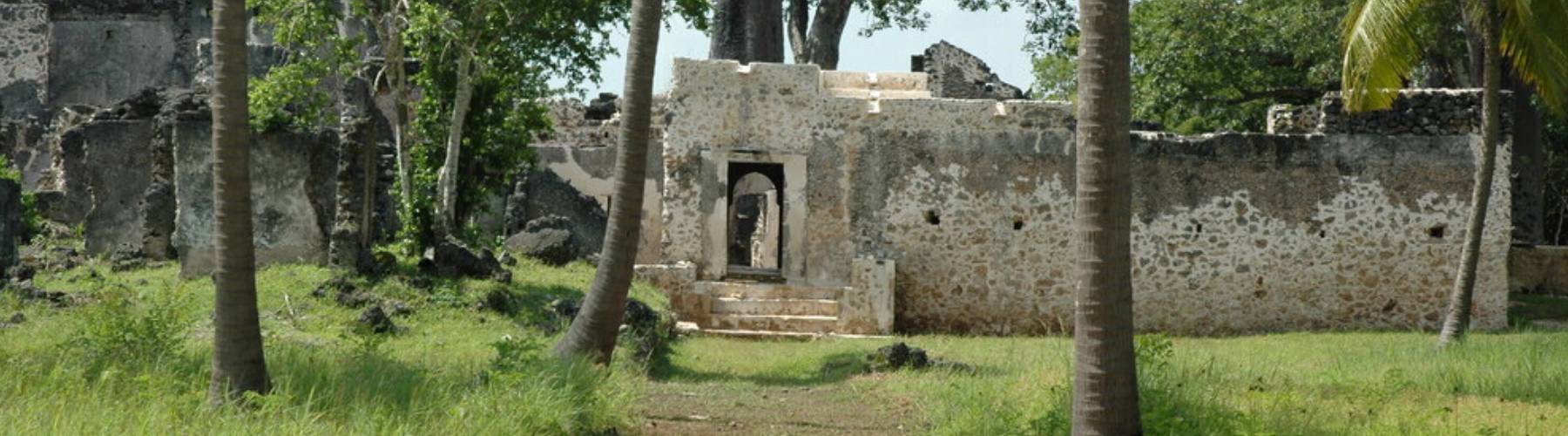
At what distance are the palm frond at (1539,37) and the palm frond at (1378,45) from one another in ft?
2.74

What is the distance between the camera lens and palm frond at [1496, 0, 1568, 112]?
17.1 metres

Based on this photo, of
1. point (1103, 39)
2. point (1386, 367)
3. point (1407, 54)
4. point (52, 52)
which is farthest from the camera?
point (52, 52)

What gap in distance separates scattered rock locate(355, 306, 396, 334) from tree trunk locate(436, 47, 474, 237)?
16.2ft

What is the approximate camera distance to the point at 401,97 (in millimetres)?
20547

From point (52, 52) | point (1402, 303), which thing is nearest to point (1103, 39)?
point (1402, 303)

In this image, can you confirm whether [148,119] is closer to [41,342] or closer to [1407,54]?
[41,342]

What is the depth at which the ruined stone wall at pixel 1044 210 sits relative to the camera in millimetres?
21844

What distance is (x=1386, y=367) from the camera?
48.2ft

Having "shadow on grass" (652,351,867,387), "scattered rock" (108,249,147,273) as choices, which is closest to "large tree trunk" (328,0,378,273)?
"scattered rock" (108,249,147,273)

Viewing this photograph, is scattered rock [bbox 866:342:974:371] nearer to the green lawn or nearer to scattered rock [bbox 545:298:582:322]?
the green lawn

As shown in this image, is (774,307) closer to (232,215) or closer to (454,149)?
(454,149)

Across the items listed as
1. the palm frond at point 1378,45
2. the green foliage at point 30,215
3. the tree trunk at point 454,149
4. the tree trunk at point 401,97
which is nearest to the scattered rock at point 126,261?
the tree trunk at point 401,97

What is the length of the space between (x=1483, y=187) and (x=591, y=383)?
1078cm

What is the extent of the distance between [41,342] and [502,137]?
10104 millimetres
